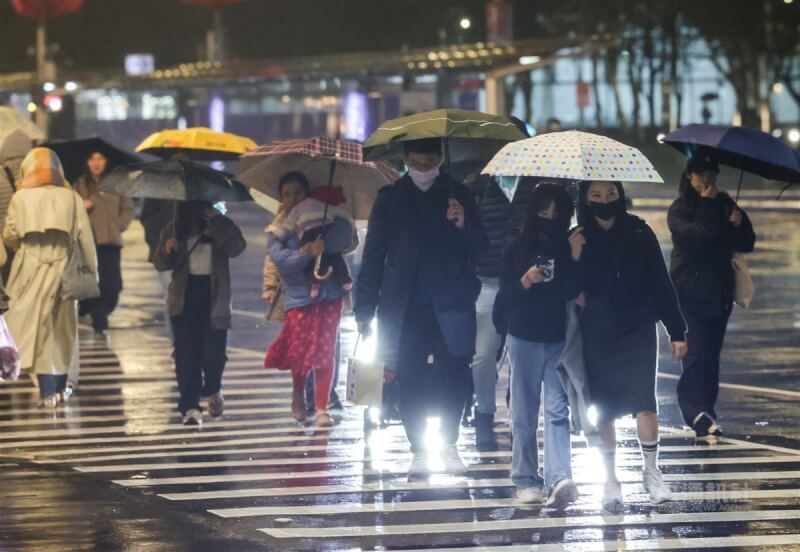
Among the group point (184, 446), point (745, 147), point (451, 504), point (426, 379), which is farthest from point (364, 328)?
point (745, 147)

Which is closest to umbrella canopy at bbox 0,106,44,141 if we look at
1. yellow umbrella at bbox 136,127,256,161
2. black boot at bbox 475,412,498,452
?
yellow umbrella at bbox 136,127,256,161

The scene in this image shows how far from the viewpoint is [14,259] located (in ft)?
45.1

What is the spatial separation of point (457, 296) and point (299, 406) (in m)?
2.54

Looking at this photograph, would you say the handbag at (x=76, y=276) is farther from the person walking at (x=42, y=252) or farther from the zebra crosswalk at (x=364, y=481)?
the zebra crosswalk at (x=364, y=481)

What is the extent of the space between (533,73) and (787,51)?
78.7ft

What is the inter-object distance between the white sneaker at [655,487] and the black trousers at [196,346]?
4.43 metres

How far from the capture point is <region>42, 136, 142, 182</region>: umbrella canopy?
18.6 m

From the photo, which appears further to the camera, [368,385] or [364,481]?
[368,385]

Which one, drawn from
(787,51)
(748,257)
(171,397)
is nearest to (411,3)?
(787,51)

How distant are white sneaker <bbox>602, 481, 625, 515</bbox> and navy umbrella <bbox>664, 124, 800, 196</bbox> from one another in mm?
2689

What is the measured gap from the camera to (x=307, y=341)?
41.7 feet

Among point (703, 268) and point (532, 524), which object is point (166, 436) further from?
point (532, 524)

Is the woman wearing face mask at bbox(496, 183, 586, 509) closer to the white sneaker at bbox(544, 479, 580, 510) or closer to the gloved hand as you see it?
the white sneaker at bbox(544, 479, 580, 510)

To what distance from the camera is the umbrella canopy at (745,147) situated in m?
11.0
